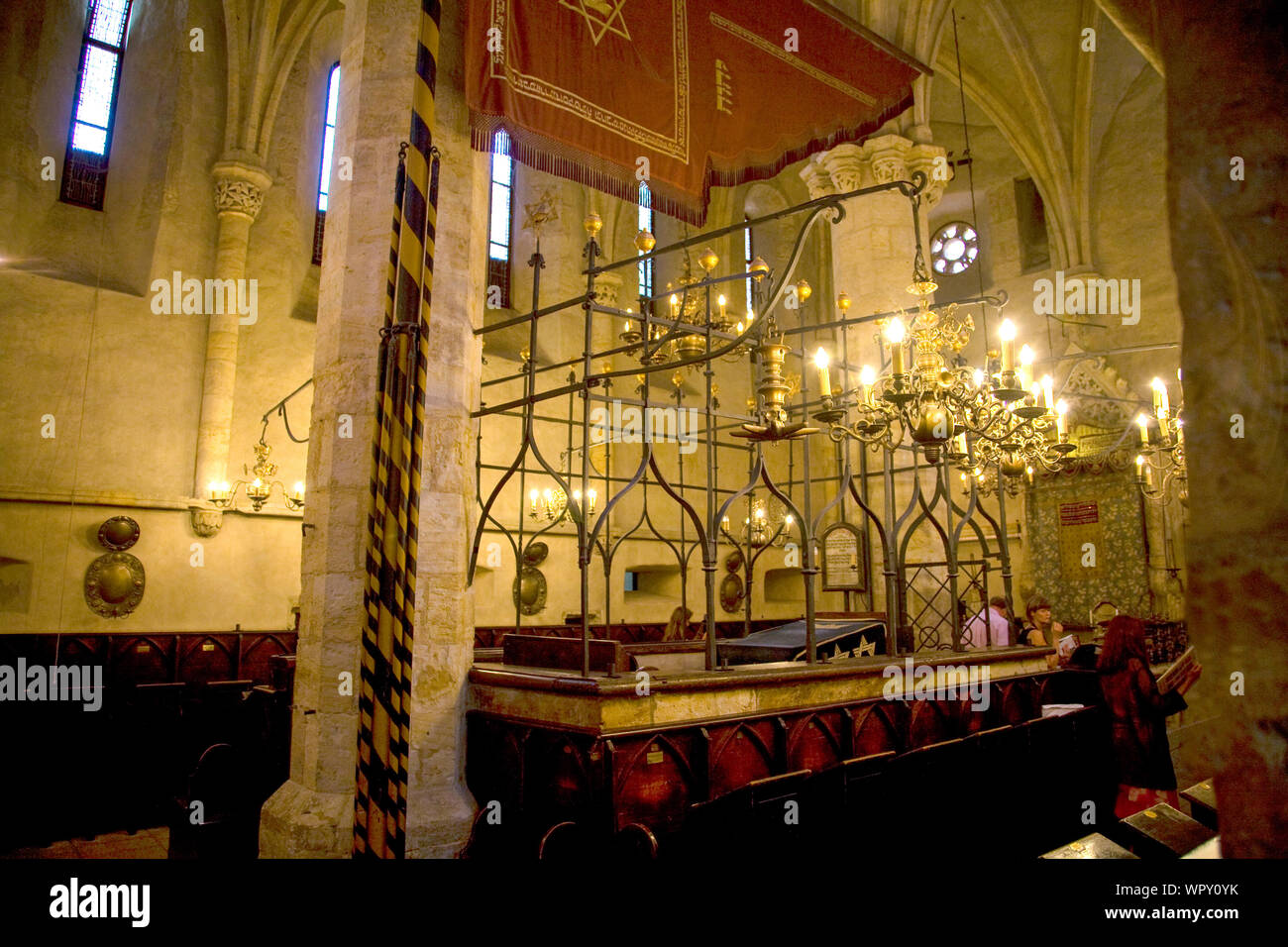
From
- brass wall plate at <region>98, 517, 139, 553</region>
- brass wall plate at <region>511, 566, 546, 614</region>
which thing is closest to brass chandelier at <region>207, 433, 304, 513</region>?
brass wall plate at <region>98, 517, 139, 553</region>

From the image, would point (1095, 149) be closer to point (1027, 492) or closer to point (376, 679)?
point (1027, 492)

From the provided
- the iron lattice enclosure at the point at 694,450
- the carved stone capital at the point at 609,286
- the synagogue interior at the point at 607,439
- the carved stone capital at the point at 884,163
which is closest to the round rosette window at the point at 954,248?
the synagogue interior at the point at 607,439

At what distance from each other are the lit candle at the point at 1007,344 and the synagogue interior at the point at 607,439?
0.02 meters

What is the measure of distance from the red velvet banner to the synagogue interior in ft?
0.11

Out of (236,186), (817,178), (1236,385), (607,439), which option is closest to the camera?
(1236,385)

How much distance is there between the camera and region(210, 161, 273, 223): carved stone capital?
10078 mm

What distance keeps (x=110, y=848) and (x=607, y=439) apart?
443 centimetres

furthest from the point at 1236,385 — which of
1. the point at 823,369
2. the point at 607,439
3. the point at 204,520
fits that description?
the point at 204,520

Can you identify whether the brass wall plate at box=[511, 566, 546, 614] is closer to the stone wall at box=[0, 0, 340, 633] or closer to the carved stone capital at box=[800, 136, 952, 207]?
the stone wall at box=[0, 0, 340, 633]

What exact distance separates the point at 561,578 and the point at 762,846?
9878 mm

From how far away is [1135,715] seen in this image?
4.52 metres

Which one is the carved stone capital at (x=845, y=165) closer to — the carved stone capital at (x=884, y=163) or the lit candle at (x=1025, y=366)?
Answer: the carved stone capital at (x=884, y=163)

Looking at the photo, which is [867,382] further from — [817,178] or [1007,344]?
[817,178]
